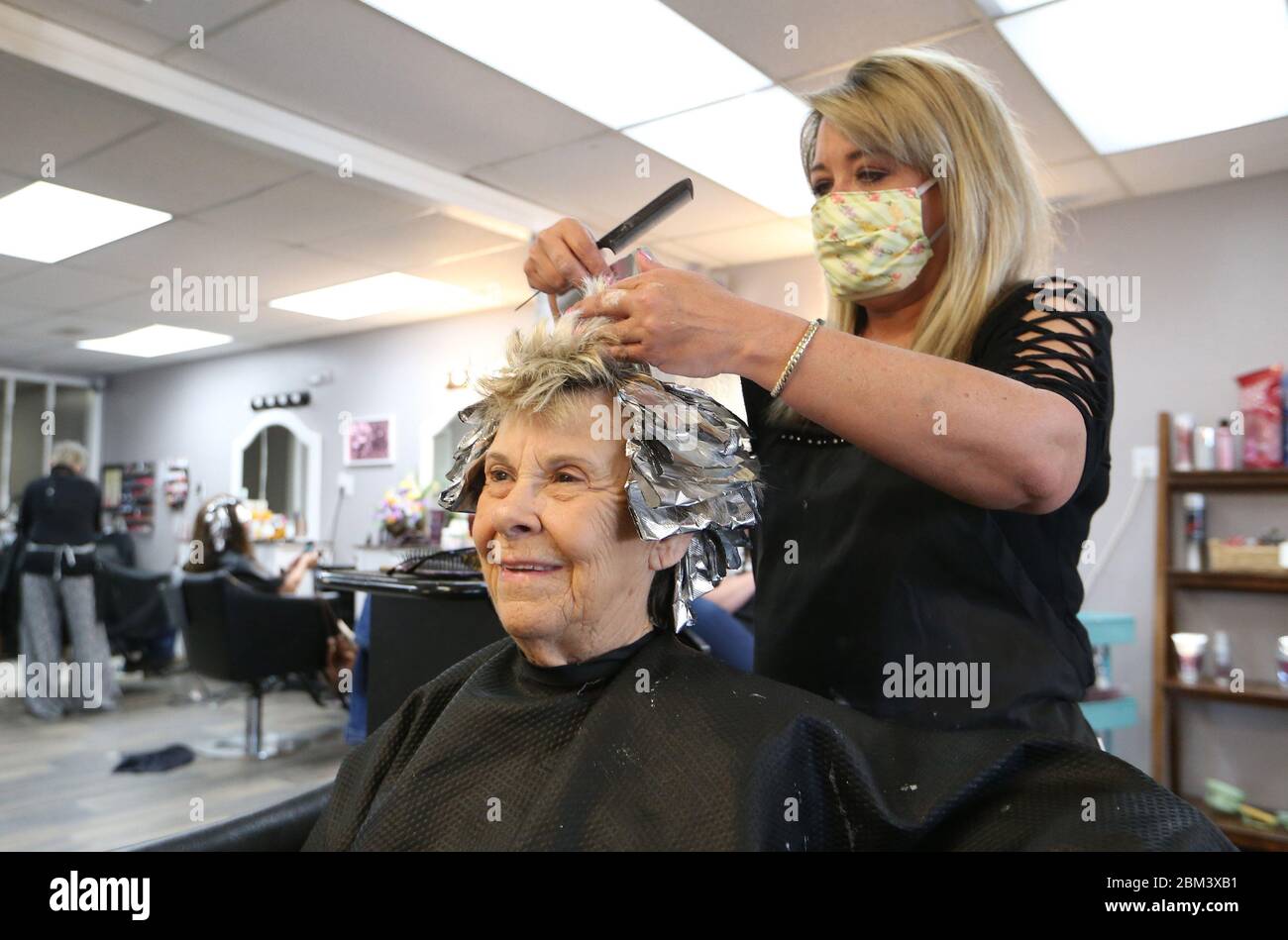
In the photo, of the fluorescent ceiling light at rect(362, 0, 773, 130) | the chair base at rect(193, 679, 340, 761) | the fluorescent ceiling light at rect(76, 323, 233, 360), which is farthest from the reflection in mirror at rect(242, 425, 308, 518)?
the fluorescent ceiling light at rect(362, 0, 773, 130)

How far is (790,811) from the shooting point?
2.71ft

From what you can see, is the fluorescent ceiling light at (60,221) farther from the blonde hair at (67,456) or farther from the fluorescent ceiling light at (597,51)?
the fluorescent ceiling light at (597,51)

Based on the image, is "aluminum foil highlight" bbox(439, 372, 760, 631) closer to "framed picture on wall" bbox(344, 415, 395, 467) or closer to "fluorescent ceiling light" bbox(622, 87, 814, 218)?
"fluorescent ceiling light" bbox(622, 87, 814, 218)

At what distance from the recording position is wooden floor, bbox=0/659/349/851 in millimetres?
3252

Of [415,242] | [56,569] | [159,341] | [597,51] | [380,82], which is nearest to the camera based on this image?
[597,51]

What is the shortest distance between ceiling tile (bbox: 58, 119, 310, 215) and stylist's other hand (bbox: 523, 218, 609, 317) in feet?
8.67

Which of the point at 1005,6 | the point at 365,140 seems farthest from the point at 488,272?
the point at 1005,6

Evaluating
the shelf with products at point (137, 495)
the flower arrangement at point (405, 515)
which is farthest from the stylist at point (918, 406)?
the shelf with products at point (137, 495)

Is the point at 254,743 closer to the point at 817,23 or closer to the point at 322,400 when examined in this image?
the point at 322,400

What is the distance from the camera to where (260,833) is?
104 centimetres

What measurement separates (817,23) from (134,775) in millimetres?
3944

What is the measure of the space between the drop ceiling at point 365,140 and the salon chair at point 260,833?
7.60 feet

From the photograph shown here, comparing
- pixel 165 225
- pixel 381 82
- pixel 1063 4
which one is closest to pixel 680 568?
pixel 1063 4
